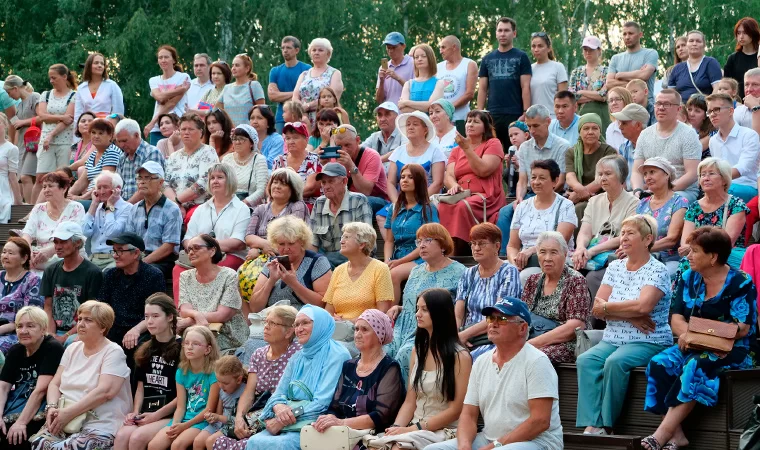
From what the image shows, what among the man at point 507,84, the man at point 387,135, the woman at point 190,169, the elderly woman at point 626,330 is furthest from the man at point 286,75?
the elderly woman at point 626,330

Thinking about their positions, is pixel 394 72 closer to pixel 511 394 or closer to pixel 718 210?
pixel 718 210

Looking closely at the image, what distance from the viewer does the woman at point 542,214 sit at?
953cm

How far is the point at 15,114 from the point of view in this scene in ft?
53.5

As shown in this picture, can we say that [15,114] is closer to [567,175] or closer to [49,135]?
[49,135]

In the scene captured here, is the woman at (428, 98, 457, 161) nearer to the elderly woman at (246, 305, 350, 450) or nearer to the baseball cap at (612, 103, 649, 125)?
the baseball cap at (612, 103, 649, 125)

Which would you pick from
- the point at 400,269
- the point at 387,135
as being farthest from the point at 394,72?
the point at 400,269

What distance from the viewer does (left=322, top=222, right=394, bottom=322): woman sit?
9.13 meters

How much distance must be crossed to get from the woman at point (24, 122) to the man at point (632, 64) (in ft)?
22.2

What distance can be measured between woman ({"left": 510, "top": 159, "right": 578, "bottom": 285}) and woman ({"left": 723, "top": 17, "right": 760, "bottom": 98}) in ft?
13.1

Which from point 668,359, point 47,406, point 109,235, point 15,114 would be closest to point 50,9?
point 15,114

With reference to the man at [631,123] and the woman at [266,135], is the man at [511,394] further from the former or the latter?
the woman at [266,135]

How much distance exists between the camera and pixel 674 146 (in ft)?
33.8

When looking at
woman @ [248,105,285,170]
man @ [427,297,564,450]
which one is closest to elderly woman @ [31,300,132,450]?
man @ [427,297,564,450]

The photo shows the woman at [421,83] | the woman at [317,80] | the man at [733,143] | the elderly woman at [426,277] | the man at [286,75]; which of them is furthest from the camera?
the man at [286,75]
